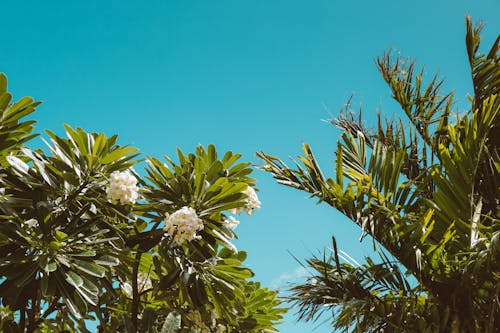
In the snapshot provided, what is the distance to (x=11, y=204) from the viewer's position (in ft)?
10.9

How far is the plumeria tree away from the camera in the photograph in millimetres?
3221

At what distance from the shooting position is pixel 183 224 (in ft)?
10.6

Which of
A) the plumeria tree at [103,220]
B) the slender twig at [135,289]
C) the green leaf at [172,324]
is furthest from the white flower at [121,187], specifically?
the green leaf at [172,324]

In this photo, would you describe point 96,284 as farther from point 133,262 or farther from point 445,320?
point 445,320

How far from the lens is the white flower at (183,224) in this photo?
10.6 ft

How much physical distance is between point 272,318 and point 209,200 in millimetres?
1580

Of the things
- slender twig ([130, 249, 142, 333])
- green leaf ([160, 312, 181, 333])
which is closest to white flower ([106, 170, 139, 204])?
slender twig ([130, 249, 142, 333])

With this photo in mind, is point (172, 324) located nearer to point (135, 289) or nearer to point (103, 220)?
point (135, 289)

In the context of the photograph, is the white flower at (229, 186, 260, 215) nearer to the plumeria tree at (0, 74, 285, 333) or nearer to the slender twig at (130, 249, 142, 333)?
the plumeria tree at (0, 74, 285, 333)

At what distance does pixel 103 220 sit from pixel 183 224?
1.82ft

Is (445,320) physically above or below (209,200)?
below

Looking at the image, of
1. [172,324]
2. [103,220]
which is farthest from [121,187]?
[172,324]

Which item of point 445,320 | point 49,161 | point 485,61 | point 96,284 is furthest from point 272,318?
point 485,61

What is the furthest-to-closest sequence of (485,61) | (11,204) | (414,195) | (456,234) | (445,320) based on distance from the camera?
(485,61) → (414,195) → (456,234) → (445,320) → (11,204)
